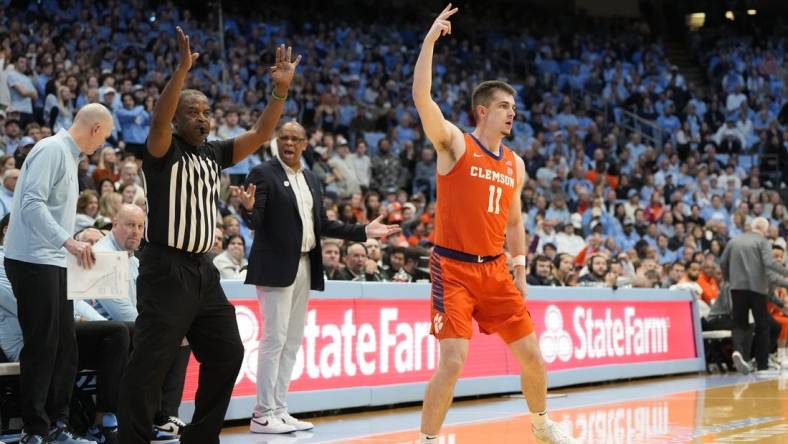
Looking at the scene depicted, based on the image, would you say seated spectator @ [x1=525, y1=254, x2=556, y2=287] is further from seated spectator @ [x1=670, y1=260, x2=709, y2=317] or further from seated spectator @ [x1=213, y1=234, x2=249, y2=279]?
seated spectator @ [x1=213, y1=234, x2=249, y2=279]

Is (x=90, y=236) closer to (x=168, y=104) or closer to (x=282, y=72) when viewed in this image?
(x=282, y=72)

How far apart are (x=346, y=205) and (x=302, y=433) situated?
23.6ft

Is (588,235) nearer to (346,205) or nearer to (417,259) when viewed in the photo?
(346,205)

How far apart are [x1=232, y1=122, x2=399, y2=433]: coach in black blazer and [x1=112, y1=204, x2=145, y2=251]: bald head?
756 mm

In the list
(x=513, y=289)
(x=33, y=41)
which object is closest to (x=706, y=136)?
(x=33, y=41)

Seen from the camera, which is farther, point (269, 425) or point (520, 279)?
point (269, 425)

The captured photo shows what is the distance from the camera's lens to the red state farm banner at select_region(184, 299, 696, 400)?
8711 mm

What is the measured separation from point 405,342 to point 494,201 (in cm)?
392

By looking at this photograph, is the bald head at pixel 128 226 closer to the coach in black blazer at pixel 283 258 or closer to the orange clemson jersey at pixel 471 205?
the coach in black blazer at pixel 283 258

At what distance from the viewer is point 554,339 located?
11398 mm

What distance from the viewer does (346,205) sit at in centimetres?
1473

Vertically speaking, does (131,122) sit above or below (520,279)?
above

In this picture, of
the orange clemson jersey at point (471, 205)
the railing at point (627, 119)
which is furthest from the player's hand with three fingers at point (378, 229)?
the railing at point (627, 119)

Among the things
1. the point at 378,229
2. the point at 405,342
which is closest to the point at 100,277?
the point at 378,229
